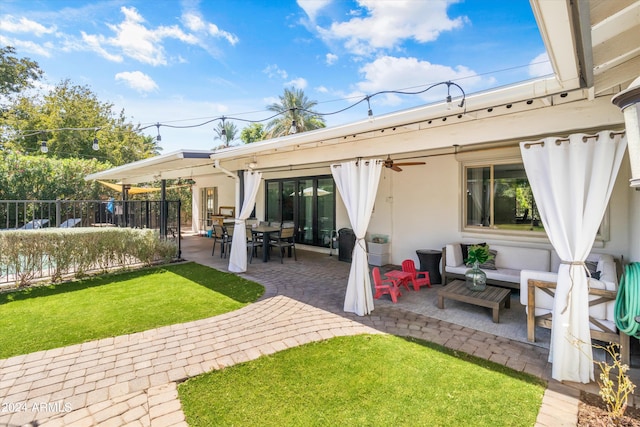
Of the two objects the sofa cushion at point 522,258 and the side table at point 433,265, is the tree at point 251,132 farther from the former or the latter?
the sofa cushion at point 522,258

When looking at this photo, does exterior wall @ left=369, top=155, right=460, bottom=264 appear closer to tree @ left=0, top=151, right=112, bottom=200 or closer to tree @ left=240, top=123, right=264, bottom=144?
tree @ left=0, top=151, right=112, bottom=200

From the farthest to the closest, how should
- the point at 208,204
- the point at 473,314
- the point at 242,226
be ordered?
the point at 208,204 < the point at 242,226 < the point at 473,314

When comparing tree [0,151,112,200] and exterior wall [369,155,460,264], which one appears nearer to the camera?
exterior wall [369,155,460,264]

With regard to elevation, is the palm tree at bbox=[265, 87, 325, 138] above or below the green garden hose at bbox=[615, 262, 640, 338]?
above

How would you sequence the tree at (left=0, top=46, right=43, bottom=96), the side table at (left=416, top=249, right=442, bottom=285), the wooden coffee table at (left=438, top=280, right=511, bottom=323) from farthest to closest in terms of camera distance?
the tree at (left=0, top=46, right=43, bottom=96) → the side table at (left=416, top=249, right=442, bottom=285) → the wooden coffee table at (left=438, top=280, right=511, bottom=323)

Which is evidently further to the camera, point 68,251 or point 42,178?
point 42,178

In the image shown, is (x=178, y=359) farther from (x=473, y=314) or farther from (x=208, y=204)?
(x=208, y=204)

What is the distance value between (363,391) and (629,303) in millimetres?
2613

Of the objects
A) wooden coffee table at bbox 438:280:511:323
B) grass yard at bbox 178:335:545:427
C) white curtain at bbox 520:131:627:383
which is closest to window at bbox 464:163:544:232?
wooden coffee table at bbox 438:280:511:323

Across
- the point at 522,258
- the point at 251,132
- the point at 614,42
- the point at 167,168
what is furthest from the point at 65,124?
the point at 614,42

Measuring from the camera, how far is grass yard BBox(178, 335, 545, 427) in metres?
2.39

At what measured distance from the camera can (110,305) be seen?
4.95 m

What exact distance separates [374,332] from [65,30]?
35.3ft

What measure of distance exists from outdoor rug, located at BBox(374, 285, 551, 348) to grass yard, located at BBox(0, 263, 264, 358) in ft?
8.77
